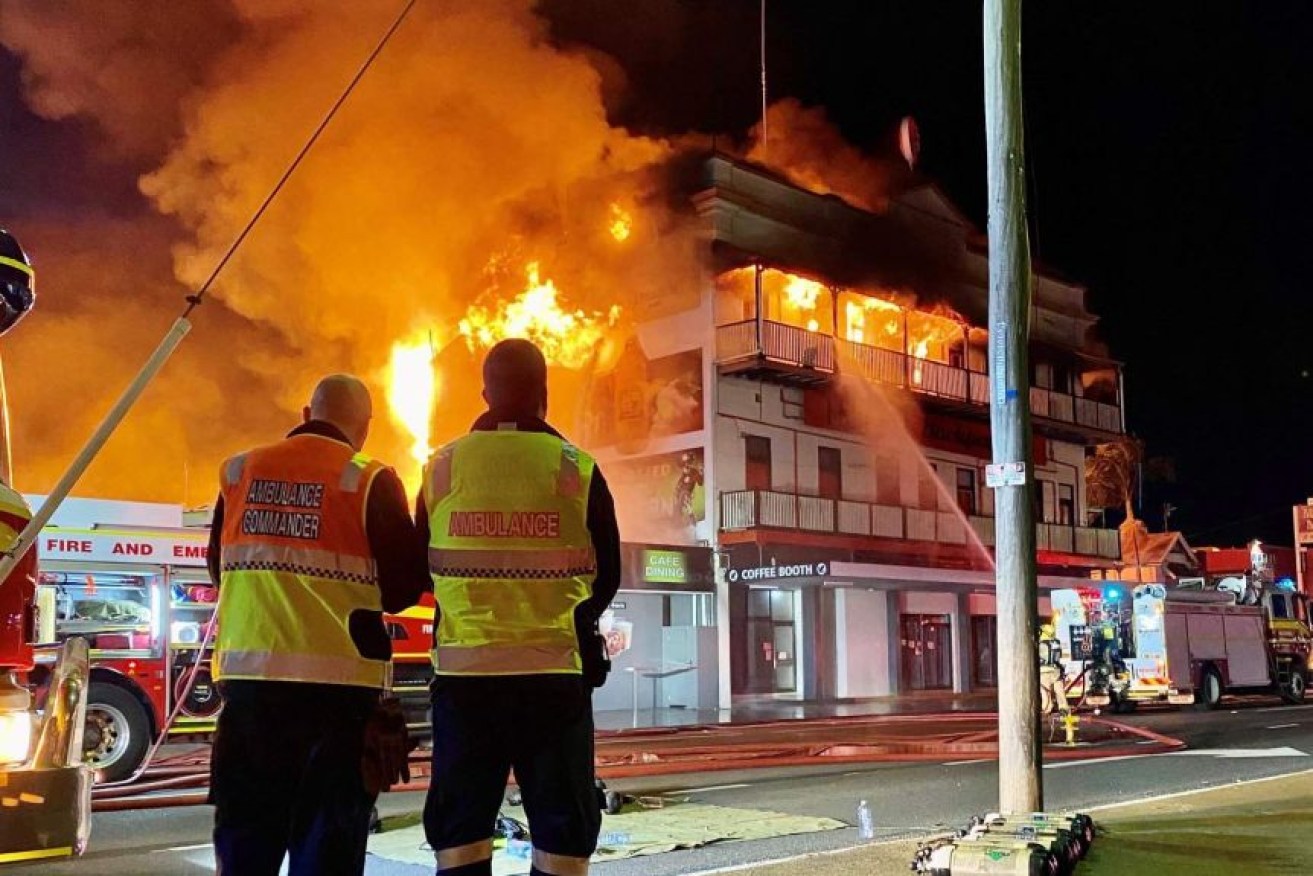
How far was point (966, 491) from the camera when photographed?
31.0m

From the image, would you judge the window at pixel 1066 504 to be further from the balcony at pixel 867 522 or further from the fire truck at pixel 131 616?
the fire truck at pixel 131 616

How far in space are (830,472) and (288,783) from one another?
24874 millimetres

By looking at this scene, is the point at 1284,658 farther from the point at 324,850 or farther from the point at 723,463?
the point at 324,850

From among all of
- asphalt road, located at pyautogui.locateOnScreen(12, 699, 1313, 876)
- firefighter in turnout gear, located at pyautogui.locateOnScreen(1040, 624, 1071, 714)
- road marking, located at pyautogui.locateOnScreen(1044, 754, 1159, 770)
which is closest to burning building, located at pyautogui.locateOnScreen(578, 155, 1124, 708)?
firefighter in turnout gear, located at pyautogui.locateOnScreen(1040, 624, 1071, 714)

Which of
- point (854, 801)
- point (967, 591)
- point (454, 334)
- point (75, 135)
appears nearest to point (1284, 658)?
point (967, 591)

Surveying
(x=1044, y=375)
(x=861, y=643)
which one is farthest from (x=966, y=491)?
(x=861, y=643)

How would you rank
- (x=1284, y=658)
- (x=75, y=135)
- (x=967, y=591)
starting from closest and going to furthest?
(x=75, y=135)
(x=1284, y=658)
(x=967, y=591)

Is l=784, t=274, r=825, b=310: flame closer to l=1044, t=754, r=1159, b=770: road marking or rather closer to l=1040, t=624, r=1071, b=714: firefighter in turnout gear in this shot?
l=1040, t=624, r=1071, b=714: firefighter in turnout gear

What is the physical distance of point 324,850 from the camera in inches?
134

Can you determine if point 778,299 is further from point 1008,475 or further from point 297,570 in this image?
point 297,570

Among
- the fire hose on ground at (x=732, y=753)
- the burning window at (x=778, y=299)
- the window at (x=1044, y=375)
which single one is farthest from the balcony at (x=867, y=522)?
the fire hose on ground at (x=732, y=753)

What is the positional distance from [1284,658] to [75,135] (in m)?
24.5

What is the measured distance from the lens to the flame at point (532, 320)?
24906mm

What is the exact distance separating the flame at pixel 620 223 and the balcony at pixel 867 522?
5.69m
